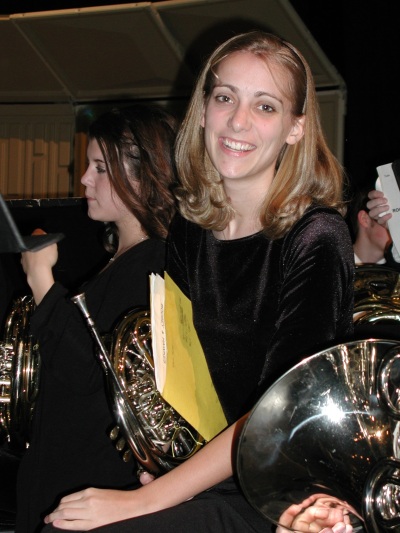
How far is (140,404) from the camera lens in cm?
150

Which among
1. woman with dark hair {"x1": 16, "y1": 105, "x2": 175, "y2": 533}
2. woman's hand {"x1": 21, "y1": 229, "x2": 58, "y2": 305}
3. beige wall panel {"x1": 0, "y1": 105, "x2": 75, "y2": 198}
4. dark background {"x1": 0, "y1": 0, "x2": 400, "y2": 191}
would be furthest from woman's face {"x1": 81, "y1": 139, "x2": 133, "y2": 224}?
beige wall panel {"x1": 0, "y1": 105, "x2": 75, "y2": 198}

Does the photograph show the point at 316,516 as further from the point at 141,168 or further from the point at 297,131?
the point at 141,168

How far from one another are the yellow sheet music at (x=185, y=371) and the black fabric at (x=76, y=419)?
0.28 meters

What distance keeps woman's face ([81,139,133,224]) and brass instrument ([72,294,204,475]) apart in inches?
16.3

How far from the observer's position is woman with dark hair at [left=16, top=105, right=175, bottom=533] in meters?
1.60

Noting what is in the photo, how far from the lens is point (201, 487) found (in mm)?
1211

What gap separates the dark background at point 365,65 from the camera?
316 centimetres

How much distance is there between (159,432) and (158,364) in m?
0.36

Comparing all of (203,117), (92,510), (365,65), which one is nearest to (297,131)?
(203,117)

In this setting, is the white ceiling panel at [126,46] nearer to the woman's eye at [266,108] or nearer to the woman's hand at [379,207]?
the woman's hand at [379,207]

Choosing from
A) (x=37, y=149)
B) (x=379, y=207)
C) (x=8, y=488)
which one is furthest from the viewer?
(x=37, y=149)

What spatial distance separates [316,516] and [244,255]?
1.69 feet

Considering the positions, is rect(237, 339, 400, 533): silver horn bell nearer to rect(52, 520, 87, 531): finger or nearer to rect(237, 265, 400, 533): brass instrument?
rect(237, 265, 400, 533): brass instrument

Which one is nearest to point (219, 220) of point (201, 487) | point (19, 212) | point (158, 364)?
point (158, 364)
